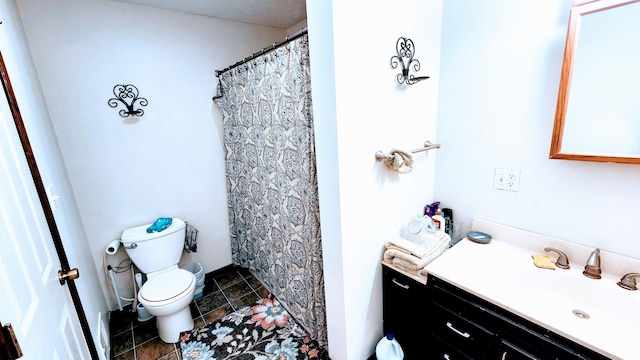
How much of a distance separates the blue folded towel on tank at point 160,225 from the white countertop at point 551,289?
1988 millimetres

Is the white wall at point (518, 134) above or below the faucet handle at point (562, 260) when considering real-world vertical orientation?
above

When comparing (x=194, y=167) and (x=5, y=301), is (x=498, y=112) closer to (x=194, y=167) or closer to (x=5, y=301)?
(x=5, y=301)

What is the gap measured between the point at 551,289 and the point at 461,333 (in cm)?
47

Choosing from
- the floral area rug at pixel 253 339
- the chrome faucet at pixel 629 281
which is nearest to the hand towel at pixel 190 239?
the floral area rug at pixel 253 339

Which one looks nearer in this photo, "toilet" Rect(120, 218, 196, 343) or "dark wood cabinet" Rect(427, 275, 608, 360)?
"dark wood cabinet" Rect(427, 275, 608, 360)

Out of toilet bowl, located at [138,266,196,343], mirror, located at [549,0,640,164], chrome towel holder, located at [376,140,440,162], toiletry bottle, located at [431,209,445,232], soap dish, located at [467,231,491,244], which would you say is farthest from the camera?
toilet bowl, located at [138,266,196,343]

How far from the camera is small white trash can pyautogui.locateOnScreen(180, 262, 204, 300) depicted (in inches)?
88.1

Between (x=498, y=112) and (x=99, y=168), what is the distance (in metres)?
2.70

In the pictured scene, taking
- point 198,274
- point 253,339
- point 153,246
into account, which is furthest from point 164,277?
point 253,339

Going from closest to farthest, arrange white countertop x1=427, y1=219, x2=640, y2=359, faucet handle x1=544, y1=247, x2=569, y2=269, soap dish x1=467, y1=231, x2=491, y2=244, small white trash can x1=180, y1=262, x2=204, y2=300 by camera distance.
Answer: white countertop x1=427, y1=219, x2=640, y2=359, faucet handle x1=544, y1=247, x2=569, y2=269, soap dish x1=467, y1=231, x2=491, y2=244, small white trash can x1=180, y1=262, x2=204, y2=300

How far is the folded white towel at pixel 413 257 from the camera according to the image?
1317 mm

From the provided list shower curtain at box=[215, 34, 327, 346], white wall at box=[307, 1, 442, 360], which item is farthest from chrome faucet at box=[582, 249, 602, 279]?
shower curtain at box=[215, 34, 327, 346]

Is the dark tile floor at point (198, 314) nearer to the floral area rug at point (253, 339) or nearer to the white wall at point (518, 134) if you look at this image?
the floral area rug at point (253, 339)

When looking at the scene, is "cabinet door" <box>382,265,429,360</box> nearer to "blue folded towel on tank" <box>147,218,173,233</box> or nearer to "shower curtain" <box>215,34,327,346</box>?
"shower curtain" <box>215,34,327,346</box>
